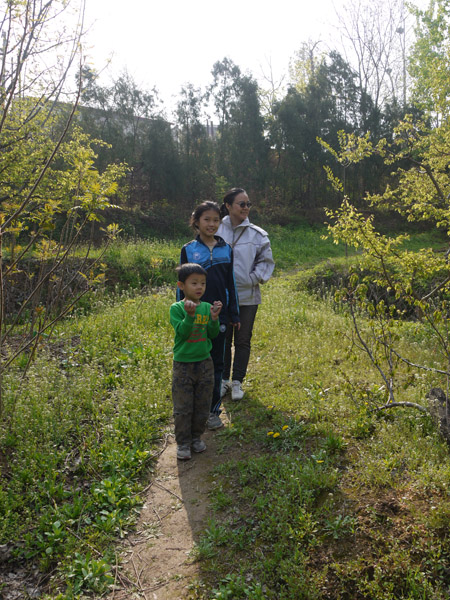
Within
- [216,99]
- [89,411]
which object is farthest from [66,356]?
[216,99]

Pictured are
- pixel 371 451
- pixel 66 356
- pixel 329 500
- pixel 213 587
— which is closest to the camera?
pixel 213 587

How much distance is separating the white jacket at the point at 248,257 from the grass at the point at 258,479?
1054 mm

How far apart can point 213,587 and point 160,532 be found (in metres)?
0.64

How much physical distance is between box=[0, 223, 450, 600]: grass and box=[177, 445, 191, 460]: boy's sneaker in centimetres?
27

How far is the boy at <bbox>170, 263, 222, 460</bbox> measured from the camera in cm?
336

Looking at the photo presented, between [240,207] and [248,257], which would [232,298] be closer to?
[248,257]

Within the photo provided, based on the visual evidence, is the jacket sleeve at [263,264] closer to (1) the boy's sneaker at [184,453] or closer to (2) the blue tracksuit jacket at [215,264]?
(2) the blue tracksuit jacket at [215,264]

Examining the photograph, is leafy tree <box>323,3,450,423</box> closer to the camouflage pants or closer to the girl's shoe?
the camouflage pants

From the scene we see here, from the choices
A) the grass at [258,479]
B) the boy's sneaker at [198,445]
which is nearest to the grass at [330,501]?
the grass at [258,479]

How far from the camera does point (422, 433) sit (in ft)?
11.2

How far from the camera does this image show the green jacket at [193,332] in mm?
3424

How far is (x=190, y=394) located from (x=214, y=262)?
1.22 m

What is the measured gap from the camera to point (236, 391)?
15.2 feet

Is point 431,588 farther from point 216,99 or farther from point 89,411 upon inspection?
point 216,99
